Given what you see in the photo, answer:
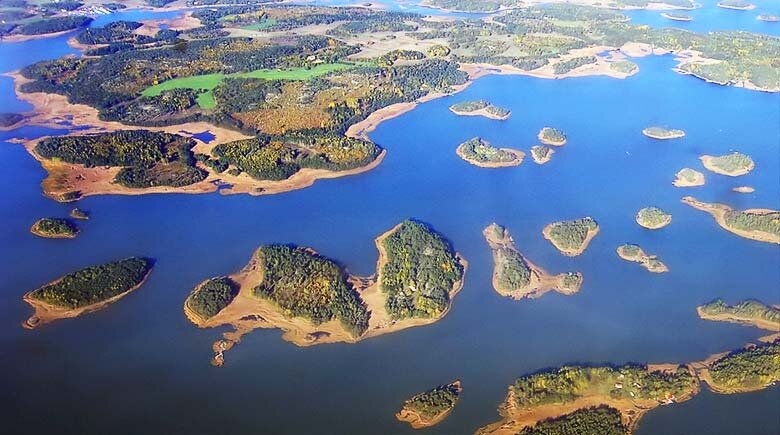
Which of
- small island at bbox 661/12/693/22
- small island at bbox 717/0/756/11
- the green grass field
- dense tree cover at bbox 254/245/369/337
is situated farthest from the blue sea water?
small island at bbox 717/0/756/11

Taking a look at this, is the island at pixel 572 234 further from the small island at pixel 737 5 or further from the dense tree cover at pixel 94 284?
the small island at pixel 737 5

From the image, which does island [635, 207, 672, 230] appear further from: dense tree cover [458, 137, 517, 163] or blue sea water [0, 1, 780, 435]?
dense tree cover [458, 137, 517, 163]

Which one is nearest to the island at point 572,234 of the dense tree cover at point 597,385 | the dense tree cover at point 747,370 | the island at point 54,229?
the dense tree cover at point 597,385

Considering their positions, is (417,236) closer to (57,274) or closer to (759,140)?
(57,274)

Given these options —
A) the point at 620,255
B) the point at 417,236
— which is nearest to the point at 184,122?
the point at 417,236

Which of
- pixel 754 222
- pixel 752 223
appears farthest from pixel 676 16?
pixel 752 223

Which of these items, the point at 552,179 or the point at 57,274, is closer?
the point at 57,274

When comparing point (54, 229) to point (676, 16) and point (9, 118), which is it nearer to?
point (9, 118)
